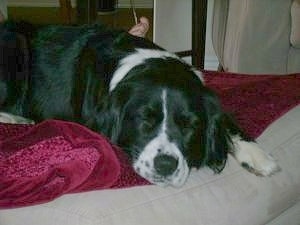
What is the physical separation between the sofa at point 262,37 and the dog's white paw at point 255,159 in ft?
4.86

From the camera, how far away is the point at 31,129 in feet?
4.65

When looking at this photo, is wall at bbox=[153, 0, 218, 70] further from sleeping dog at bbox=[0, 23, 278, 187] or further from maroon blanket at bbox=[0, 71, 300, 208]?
maroon blanket at bbox=[0, 71, 300, 208]

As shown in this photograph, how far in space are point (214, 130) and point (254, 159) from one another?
0.14m

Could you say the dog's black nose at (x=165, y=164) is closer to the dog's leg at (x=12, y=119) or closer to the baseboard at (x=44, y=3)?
the dog's leg at (x=12, y=119)

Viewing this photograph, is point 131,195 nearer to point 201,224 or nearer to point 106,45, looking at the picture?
point 201,224

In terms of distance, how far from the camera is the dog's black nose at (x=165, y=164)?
133cm

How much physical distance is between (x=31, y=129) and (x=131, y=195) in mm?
338

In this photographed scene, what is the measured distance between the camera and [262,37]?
2.93 metres

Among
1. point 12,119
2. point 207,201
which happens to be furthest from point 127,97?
point 12,119

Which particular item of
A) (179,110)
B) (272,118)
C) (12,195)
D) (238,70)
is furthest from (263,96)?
(238,70)

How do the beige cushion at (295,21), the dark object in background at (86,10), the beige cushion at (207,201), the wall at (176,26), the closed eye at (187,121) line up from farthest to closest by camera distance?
the wall at (176,26)
the dark object in background at (86,10)
the beige cushion at (295,21)
the closed eye at (187,121)
the beige cushion at (207,201)

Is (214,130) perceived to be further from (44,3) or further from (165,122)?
(44,3)

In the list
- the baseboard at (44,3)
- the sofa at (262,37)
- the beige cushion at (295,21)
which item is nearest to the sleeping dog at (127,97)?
the sofa at (262,37)

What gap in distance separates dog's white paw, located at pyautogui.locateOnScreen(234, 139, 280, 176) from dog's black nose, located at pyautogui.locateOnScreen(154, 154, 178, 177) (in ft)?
0.77
